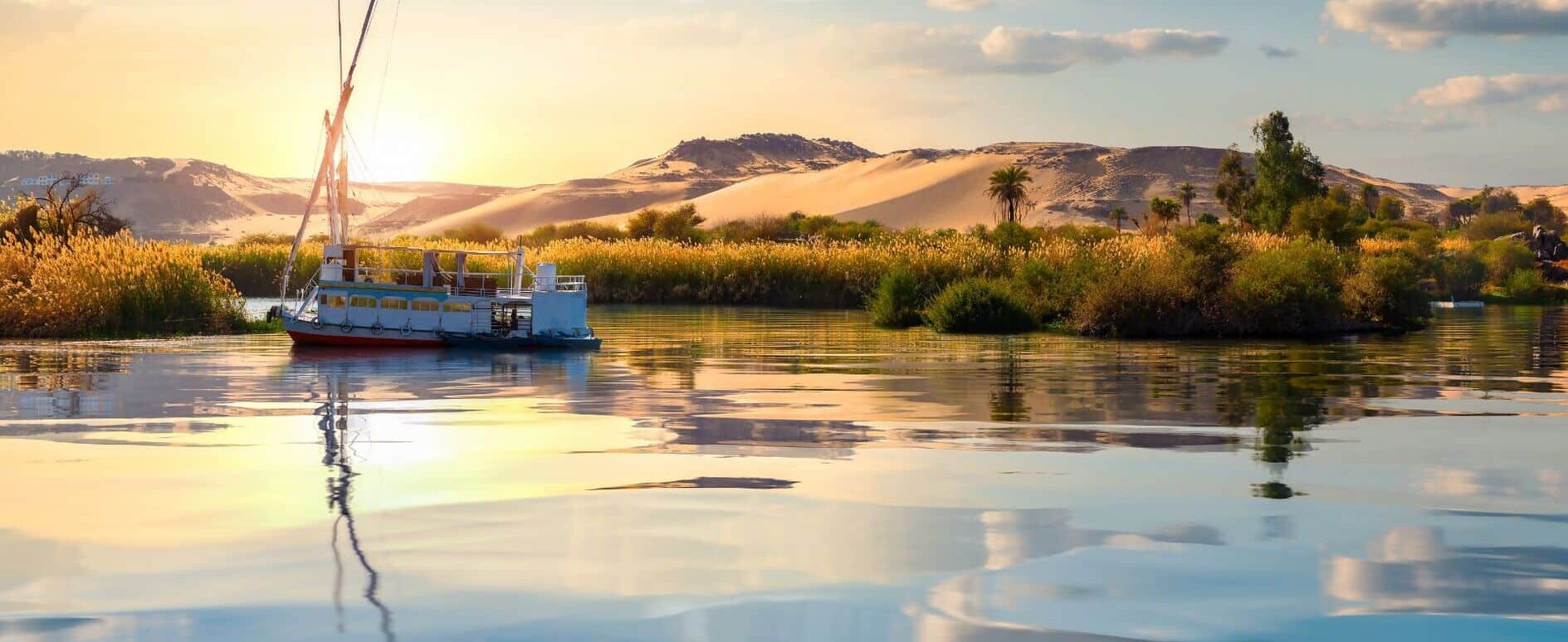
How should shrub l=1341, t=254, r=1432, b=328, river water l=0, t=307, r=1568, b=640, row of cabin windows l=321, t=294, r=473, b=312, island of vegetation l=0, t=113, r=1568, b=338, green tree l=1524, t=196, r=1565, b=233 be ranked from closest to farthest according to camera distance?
river water l=0, t=307, r=1568, b=640, row of cabin windows l=321, t=294, r=473, b=312, island of vegetation l=0, t=113, r=1568, b=338, shrub l=1341, t=254, r=1432, b=328, green tree l=1524, t=196, r=1565, b=233

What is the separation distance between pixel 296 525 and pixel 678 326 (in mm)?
28769

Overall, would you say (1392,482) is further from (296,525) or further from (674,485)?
(296,525)

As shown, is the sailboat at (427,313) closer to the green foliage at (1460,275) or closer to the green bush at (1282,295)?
the green bush at (1282,295)

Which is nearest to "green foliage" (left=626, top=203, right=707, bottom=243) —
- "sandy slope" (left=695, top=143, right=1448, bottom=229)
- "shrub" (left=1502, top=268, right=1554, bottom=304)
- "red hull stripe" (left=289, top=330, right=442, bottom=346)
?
"shrub" (left=1502, top=268, right=1554, bottom=304)

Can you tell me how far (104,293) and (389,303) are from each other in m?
6.20

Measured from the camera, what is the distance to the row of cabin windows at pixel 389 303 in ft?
100

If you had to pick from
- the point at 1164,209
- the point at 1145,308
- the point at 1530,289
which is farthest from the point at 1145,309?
the point at 1164,209

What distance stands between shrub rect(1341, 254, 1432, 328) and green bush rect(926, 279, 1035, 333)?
827 cm

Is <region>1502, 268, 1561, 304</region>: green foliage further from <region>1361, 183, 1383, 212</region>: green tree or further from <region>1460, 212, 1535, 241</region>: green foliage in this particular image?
<region>1361, 183, 1383, 212</region>: green tree

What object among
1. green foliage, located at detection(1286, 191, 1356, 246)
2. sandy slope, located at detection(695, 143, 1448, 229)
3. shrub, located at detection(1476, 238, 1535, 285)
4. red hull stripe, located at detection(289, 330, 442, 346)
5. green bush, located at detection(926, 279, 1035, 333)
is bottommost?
red hull stripe, located at detection(289, 330, 442, 346)

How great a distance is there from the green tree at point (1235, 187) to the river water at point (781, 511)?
2858 inches

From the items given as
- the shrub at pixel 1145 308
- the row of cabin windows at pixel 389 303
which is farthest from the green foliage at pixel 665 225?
the row of cabin windows at pixel 389 303

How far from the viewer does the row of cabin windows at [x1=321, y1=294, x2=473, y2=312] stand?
3062cm

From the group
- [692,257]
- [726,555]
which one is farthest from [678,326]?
[726,555]
